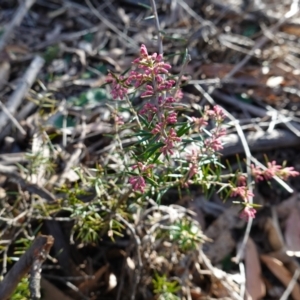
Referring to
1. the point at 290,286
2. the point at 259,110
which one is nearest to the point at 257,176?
the point at 290,286

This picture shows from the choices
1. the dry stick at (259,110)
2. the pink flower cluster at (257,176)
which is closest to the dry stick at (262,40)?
the dry stick at (259,110)

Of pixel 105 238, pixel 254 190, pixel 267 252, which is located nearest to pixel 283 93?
pixel 254 190

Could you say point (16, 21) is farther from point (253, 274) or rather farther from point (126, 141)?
point (253, 274)

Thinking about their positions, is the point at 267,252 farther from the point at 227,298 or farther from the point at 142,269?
the point at 142,269

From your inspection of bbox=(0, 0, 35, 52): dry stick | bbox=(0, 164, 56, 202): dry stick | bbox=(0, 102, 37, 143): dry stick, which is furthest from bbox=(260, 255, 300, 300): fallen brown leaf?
bbox=(0, 0, 35, 52): dry stick

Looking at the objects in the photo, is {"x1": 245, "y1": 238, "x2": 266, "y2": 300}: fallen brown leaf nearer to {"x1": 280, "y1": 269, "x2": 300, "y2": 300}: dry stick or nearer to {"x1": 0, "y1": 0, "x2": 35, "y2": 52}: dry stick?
{"x1": 280, "y1": 269, "x2": 300, "y2": 300}: dry stick

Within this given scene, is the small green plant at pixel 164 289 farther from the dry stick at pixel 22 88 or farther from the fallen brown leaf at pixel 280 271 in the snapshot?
the dry stick at pixel 22 88

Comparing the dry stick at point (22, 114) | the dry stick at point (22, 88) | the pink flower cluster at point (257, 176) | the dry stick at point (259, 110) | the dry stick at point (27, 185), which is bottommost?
the dry stick at point (259, 110)
